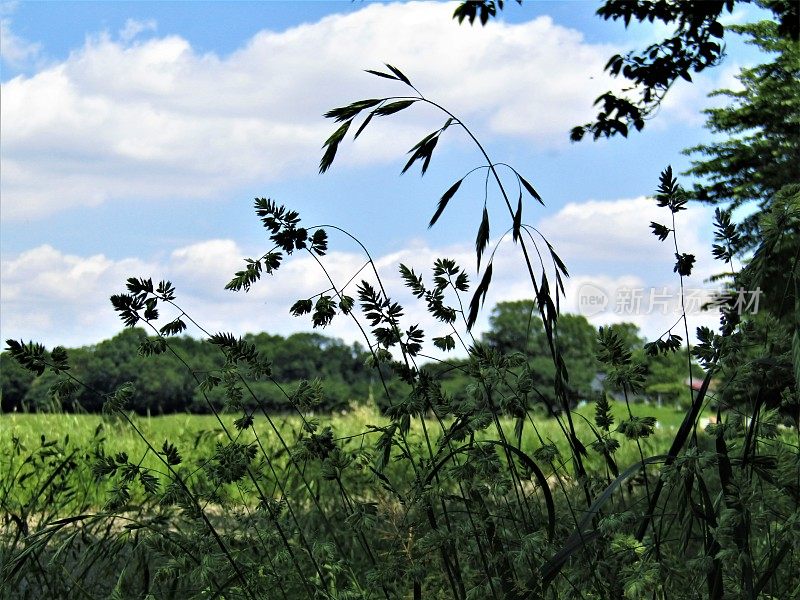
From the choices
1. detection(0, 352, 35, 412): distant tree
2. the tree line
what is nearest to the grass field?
the tree line

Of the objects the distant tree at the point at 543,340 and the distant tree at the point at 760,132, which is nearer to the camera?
the distant tree at the point at 760,132

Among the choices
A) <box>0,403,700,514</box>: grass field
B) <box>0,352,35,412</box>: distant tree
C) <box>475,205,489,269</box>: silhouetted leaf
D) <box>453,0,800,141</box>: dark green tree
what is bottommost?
<box>0,403,700,514</box>: grass field

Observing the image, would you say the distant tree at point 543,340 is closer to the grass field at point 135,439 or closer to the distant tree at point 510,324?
the distant tree at point 510,324

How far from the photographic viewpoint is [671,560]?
1.97 m

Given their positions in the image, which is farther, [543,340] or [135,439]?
[543,340]

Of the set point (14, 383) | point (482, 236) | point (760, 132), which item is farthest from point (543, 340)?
point (482, 236)

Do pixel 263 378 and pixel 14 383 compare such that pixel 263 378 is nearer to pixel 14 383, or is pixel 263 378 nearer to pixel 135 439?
pixel 14 383

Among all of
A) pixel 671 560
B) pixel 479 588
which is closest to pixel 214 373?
pixel 479 588

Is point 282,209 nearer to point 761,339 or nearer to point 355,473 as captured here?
point 761,339

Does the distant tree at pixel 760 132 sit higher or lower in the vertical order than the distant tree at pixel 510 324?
higher

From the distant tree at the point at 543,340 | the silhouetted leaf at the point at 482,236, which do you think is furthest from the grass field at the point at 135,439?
the distant tree at the point at 543,340

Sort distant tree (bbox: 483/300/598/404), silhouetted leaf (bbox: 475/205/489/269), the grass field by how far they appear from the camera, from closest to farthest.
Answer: silhouetted leaf (bbox: 475/205/489/269) < the grass field < distant tree (bbox: 483/300/598/404)

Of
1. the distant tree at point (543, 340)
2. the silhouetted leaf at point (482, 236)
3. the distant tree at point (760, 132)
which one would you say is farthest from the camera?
the distant tree at point (543, 340)

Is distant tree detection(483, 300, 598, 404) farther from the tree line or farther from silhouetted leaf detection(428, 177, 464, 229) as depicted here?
silhouetted leaf detection(428, 177, 464, 229)
